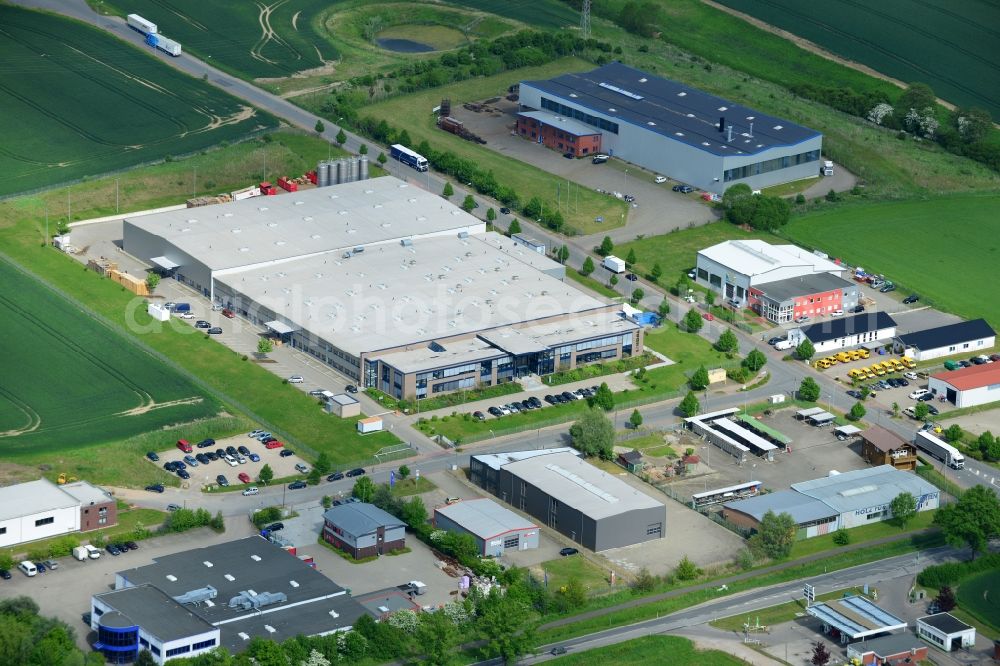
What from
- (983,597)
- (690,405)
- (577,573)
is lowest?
(577,573)

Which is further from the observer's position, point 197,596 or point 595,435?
point 595,435

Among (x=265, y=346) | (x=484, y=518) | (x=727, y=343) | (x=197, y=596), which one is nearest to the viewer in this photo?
(x=197, y=596)

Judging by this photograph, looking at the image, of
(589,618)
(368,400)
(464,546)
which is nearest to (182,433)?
(368,400)

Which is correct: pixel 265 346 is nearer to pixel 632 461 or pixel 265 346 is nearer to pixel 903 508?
pixel 632 461

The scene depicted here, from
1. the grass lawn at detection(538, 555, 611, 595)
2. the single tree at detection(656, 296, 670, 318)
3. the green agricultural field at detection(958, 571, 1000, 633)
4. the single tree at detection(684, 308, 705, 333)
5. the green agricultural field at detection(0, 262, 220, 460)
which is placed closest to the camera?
the green agricultural field at detection(958, 571, 1000, 633)

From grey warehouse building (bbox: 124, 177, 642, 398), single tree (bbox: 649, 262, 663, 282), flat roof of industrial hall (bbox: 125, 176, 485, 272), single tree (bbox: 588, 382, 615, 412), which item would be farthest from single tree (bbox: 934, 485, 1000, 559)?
flat roof of industrial hall (bbox: 125, 176, 485, 272)

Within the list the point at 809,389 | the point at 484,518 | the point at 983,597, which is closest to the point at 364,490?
the point at 484,518

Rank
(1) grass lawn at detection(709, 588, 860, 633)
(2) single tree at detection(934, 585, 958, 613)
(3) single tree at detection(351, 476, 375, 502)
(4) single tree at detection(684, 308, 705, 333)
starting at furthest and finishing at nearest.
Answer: (4) single tree at detection(684, 308, 705, 333) < (3) single tree at detection(351, 476, 375, 502) < (2) single tree at detection(934, 585, 958, 613) < (1) grass lawn at detection(709, 588, 860, 633)

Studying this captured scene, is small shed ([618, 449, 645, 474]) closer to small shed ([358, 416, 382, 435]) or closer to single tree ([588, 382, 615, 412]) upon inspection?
single tree ([588, 382, 615, 412])
